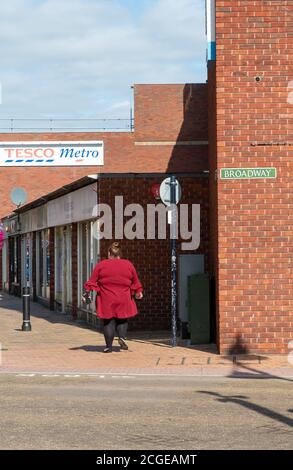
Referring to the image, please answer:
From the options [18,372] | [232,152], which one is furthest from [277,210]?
[18,372]

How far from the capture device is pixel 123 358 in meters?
14.5

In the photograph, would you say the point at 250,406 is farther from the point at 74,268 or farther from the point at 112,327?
the point at 74,268

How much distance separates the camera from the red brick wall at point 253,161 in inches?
579

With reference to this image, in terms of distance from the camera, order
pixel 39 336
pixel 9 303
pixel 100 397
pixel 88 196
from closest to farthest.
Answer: pixel 100 397 → pixel 39 336 → pixel 88 196 → pixel 9 303

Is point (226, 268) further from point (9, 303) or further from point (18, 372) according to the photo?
point (9, 303)

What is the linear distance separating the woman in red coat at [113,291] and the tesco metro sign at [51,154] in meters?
37.8

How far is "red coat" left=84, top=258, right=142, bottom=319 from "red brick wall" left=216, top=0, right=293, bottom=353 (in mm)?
1523

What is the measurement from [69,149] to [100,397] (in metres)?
43.0

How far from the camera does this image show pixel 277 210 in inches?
580

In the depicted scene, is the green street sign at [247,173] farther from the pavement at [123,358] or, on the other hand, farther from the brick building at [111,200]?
the brick building at [111,200]

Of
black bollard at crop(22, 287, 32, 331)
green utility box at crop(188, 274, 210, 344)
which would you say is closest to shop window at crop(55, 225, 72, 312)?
black bollard at crop(22, 287, 32, 331)

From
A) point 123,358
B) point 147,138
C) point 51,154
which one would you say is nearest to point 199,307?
point 123,358

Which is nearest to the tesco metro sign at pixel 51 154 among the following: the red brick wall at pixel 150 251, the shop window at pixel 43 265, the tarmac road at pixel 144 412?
the shop window at pixel 43 265

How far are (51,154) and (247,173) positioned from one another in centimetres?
3903
